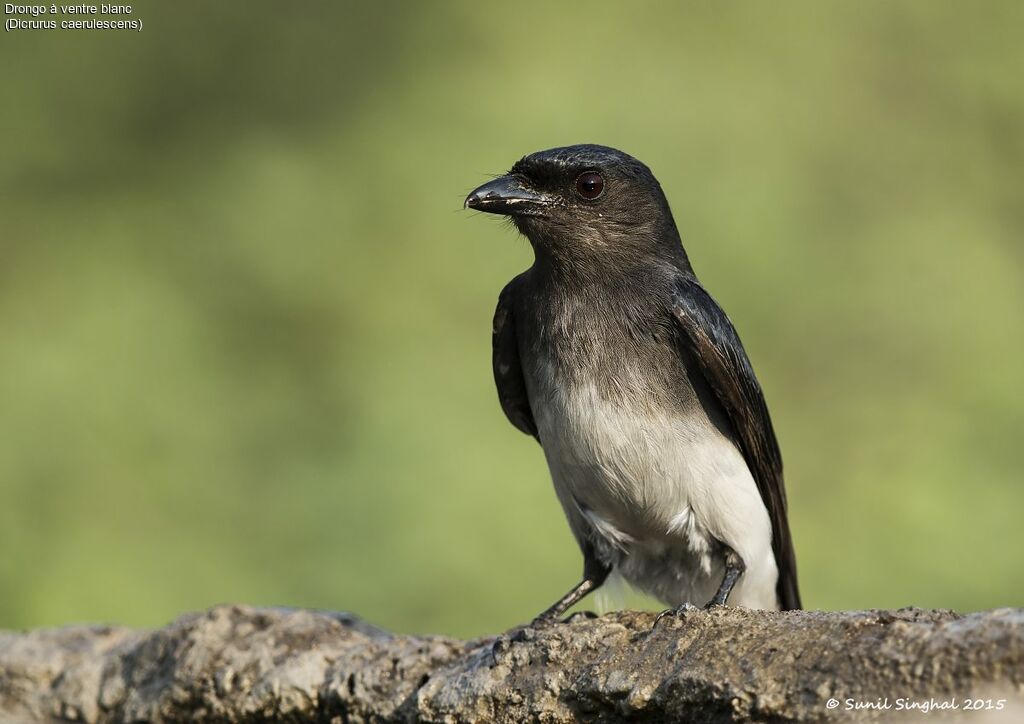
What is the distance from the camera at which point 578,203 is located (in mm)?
5629

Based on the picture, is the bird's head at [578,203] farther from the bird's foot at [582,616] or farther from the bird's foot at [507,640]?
the bird's foot at [507,640]

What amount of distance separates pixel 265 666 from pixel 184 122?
5.56 m

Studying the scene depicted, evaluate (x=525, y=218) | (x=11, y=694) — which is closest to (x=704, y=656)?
Answer: (x=525, y=218)

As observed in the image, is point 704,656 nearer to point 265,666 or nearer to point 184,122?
point 265,666

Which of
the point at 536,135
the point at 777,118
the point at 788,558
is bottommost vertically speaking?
the point at 788,558

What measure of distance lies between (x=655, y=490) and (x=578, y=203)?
124 cm

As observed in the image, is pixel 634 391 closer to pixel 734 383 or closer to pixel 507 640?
pixel 734 383

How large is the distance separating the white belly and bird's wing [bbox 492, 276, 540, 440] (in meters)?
0.47

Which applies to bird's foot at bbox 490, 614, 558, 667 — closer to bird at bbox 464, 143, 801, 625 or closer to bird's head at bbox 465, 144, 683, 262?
bird at bbox 464, 143, 801, 625

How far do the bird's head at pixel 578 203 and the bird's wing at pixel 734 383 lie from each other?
0.30 meters

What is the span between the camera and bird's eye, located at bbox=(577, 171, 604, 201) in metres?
5.61

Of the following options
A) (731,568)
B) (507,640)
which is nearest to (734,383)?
(731,568)

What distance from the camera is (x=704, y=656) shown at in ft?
12.7

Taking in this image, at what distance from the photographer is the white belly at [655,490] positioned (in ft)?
16.8
